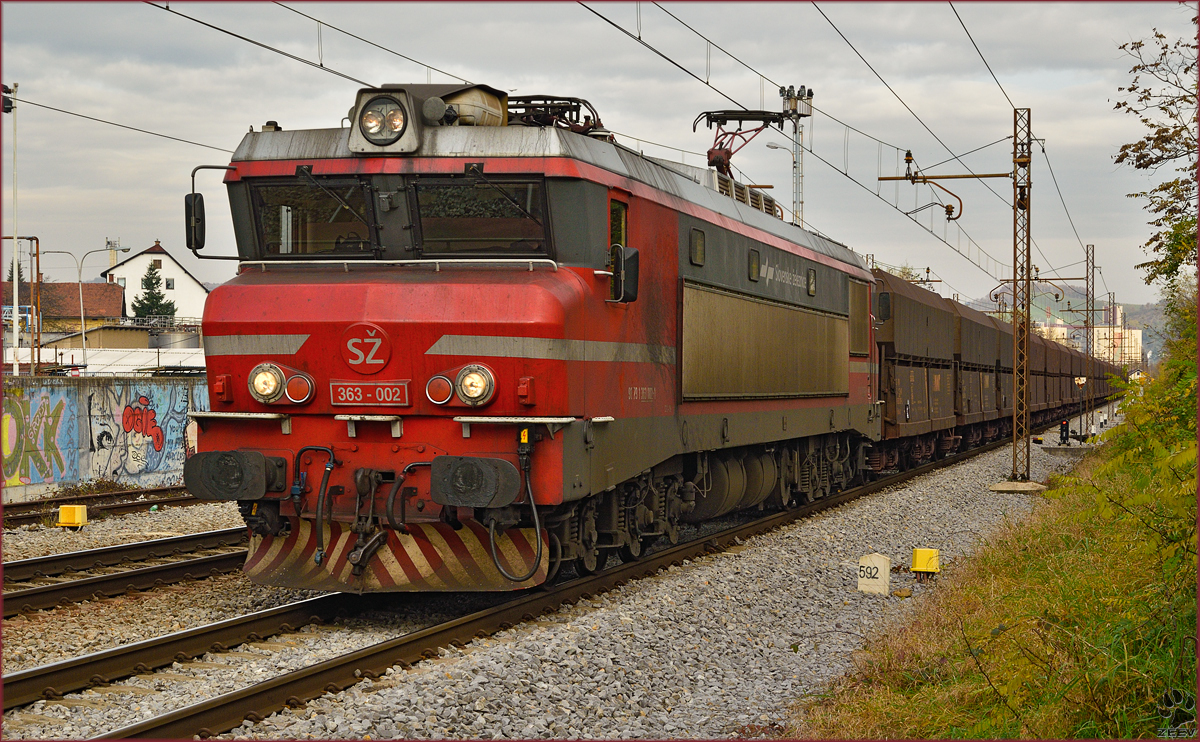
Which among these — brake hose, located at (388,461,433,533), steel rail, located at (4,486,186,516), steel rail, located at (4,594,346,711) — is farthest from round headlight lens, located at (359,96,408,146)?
steel rail, located at (4,486,186,516)

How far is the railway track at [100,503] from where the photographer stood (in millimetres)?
15602

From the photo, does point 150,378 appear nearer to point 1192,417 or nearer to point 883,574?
point 883,574

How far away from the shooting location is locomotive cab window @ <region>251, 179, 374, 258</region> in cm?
939

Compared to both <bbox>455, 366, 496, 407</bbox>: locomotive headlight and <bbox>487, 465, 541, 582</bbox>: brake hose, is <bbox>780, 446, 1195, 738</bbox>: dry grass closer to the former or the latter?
<bbox>487, 465, 541, 582</bbox>: brake hose

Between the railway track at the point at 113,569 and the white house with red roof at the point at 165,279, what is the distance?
78572 millimetres

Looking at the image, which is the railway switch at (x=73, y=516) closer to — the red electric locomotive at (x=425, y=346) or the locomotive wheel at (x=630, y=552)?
the red electric locomotive at (x=425, y=346)

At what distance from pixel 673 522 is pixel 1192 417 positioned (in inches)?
207

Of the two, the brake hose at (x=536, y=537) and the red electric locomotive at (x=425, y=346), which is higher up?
the red electric locomotive at (x=425, y=346)

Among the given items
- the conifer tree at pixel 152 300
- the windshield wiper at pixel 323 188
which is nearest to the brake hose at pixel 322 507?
the windshield wiper at pixel 323 188

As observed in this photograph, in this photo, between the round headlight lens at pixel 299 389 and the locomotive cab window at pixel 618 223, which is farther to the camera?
the locomotive cab window at pixel 618 223

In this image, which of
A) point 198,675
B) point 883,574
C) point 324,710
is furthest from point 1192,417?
point 198,675

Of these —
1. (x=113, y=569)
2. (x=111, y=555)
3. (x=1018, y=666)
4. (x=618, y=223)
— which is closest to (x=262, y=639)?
(x=113, y=569)

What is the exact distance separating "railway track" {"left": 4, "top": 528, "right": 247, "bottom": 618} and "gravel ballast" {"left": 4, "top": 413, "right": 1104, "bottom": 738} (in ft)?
1.09

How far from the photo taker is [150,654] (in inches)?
303
